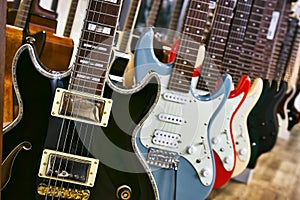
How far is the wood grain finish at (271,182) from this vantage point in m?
2.85

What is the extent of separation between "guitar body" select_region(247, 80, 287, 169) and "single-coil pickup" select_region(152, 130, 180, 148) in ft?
3.13

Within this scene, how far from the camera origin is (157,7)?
3348 mm

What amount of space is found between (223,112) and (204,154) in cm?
30

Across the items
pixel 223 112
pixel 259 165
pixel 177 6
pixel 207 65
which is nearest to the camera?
pixel 223 112

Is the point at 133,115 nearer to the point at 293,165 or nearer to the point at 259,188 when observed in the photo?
the point at 259,188

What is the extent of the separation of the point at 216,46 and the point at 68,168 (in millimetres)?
1103

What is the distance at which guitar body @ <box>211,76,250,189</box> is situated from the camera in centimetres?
214

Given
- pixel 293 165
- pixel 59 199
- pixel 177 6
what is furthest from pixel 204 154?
pixel 293 165

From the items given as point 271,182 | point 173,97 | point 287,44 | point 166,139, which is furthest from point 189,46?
point 287,44

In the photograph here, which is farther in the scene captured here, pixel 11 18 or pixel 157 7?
pixel 157 7

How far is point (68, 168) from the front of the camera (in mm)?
1372

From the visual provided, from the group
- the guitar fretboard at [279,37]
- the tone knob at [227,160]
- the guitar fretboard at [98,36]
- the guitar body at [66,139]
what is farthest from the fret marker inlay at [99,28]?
the guitar fretboard at [279,37]

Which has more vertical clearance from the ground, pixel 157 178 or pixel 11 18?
pixel 11 18

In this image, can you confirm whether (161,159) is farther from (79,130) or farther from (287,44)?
(287,44)
